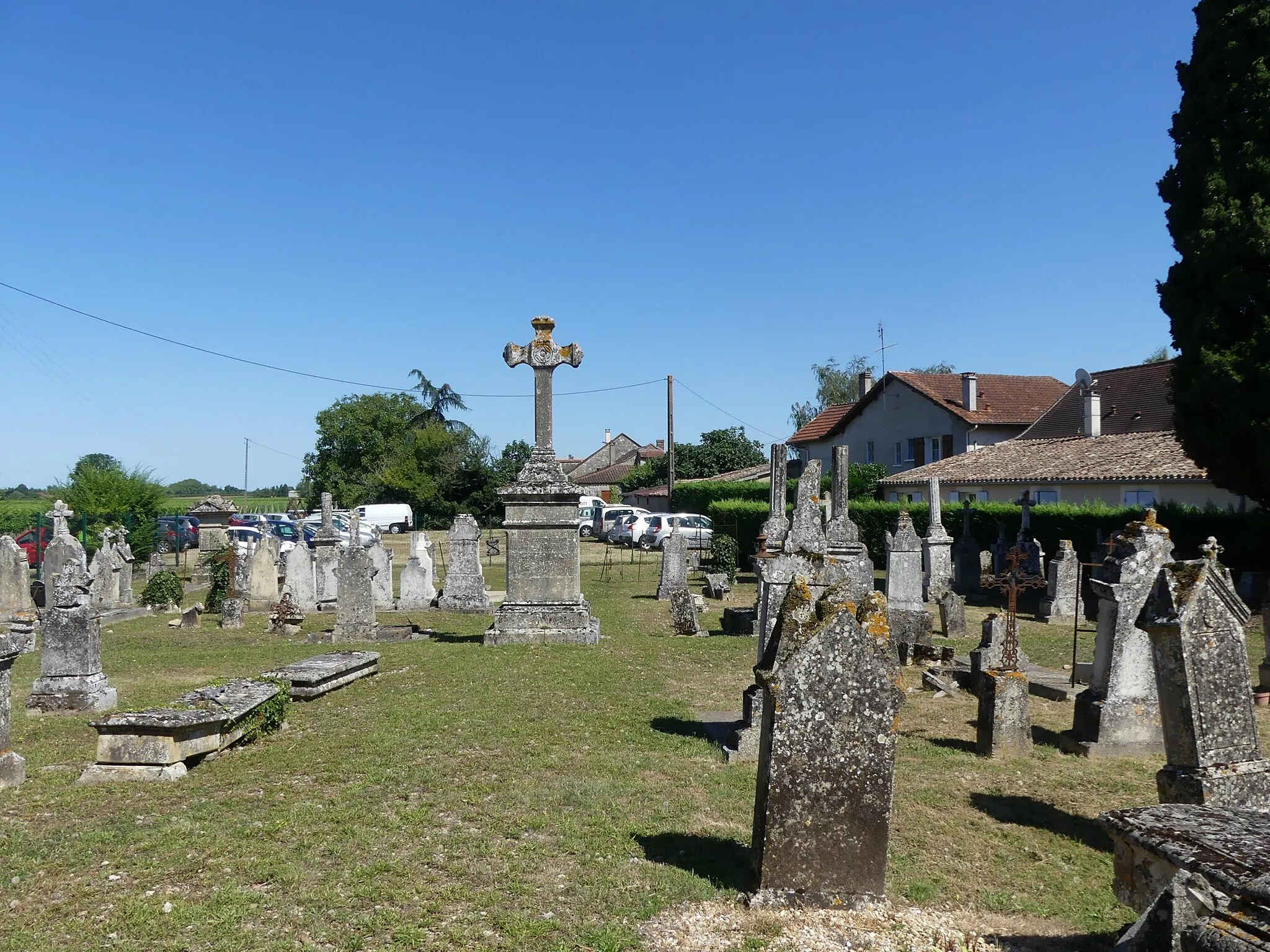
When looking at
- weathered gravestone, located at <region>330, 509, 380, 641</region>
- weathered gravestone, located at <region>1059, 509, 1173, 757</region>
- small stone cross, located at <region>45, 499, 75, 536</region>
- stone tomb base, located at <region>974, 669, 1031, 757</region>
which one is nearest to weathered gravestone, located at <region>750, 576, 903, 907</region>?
stone tomb base, located at <region>974, 669, 1031, 757</region>

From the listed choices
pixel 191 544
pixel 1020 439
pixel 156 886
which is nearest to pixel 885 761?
pixel 156 886

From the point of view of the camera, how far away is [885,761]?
4570mm

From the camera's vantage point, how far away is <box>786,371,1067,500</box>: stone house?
35938mm

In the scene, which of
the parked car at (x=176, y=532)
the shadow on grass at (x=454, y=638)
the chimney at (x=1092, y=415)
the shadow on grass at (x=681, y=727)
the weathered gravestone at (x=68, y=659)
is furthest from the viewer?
the parked car at (x=176, y=532)

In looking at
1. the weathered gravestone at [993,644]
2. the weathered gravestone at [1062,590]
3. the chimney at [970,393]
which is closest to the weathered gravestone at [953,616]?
the weathered gravestone at [1062,590]

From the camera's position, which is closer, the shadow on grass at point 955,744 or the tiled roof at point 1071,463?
the shadow on grass at point 955,744

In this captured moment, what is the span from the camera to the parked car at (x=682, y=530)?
107 ft

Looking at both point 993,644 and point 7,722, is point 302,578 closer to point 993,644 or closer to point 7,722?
point 7,722

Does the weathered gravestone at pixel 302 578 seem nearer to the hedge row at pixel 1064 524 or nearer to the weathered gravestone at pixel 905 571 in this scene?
the weathered gravestone at pixel 905 571

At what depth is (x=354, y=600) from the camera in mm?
14453

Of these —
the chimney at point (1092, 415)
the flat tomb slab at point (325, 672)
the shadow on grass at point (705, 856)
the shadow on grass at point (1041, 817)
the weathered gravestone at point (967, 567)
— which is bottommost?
the shadow on grass at point (1041, 817)

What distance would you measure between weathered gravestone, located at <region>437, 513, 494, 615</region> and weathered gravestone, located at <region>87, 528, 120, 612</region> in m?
6.97

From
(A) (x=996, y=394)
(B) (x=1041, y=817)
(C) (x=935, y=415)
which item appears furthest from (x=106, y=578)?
(A) (x=996, y=394)

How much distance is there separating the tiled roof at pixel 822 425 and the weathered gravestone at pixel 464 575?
28000mm
